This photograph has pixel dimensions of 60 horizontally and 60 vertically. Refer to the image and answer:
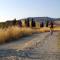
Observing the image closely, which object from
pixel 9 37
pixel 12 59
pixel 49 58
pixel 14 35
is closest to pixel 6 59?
pixel 12 59

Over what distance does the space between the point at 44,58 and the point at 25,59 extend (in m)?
0.77

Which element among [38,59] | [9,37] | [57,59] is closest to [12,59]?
[38,59]

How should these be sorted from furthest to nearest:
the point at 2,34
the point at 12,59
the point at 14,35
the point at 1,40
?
1. the point at 14,35
2. the point at 2,34
3. the point at 1,40
4. the point at 12,59

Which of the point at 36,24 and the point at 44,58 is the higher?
the point at 44,58

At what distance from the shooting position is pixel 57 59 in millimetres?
10438

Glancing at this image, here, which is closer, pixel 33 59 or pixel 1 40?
pixel 33 59

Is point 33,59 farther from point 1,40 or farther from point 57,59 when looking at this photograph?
point 1,40

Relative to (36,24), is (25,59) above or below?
above

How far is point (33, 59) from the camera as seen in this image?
10.5m

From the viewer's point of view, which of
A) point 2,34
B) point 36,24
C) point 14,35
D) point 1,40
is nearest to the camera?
point 1,40

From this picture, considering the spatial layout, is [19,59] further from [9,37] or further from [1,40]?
[9,37]

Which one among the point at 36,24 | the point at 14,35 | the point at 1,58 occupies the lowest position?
the point at 36,24

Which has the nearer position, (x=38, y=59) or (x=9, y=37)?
(x=38, y=59)

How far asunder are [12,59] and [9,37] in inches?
500
